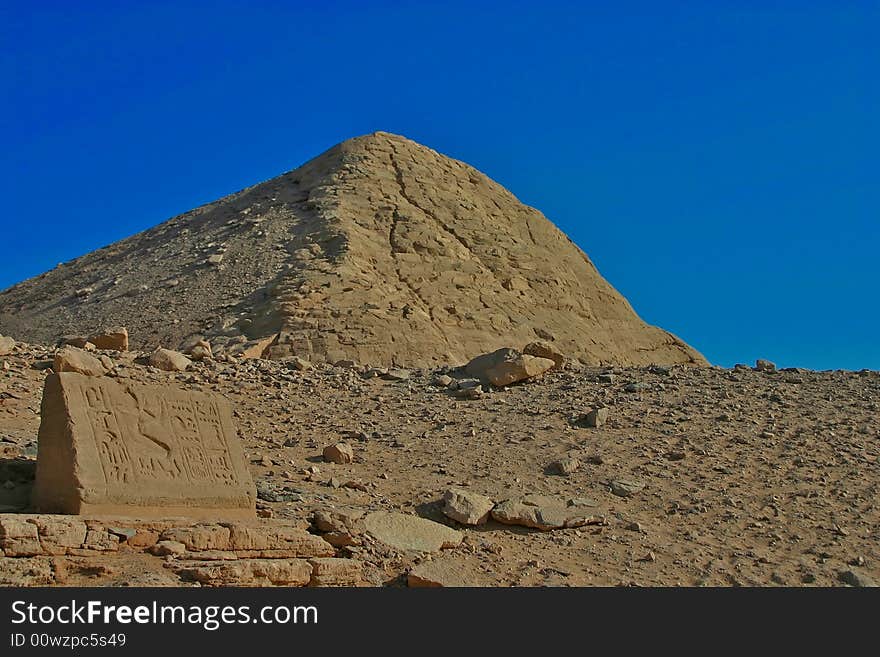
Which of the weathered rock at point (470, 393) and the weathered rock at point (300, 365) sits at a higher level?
the weathered rock at point (300, 365)

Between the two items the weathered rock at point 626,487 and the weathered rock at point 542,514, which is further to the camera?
the weathered rock at point 626,487

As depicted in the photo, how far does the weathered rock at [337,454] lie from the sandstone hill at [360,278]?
428cm

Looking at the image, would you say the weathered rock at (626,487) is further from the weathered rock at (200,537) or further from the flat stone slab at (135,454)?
the weathered rock at (200,537)

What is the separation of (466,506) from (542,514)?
598mm

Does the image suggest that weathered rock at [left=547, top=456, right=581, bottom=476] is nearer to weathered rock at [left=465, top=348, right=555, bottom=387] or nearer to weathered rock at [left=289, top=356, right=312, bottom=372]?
weathered rock at [left=465, top=348, right=555, bottom=387]

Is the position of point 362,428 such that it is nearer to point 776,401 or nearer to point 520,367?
point 520,367

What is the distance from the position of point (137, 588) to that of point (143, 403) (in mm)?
1780

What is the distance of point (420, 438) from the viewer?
905cm

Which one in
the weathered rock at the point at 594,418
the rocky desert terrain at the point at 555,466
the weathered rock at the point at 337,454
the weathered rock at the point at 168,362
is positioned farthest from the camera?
the weathered rock at the point at 168,362

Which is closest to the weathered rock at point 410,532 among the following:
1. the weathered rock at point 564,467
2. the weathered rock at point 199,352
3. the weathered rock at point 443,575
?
→ the weathered rock at point 443,575

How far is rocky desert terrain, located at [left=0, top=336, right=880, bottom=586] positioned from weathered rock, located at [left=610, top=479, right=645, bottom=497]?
19mm

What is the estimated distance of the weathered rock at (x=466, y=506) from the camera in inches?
281

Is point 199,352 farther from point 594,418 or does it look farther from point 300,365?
point 594,418

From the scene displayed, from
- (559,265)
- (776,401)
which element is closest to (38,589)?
(776,401)
